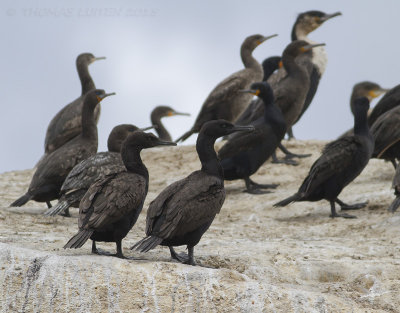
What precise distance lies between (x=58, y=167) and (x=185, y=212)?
379 cm

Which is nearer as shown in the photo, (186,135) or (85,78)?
(85,78)

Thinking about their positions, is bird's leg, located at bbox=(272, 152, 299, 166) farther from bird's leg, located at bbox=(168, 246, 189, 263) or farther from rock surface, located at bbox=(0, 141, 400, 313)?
bird's leg, located at bbox=(168, 246, 189, 263)

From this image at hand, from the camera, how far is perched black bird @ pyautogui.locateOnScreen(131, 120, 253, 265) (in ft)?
19.6

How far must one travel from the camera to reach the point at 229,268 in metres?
6.63

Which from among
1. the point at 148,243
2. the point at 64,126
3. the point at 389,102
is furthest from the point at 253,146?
the point at 148,243

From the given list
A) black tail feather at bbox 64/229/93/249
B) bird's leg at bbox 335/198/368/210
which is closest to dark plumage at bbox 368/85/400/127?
bird's leg at bbox 335/198/368/210

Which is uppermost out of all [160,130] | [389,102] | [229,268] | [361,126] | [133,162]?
[133,162]

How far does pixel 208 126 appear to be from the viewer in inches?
274

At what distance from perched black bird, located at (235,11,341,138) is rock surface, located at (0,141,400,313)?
405cm

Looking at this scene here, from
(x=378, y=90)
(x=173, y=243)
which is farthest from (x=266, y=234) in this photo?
(x=378, y=90)

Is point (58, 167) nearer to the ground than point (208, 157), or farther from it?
nearer to the ground

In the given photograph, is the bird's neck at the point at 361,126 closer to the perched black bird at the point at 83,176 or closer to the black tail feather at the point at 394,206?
the black tail feather at the point at 394,206

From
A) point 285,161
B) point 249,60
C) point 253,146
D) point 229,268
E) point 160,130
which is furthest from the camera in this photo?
point 160,130

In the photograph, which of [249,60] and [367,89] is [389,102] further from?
[249,60]
